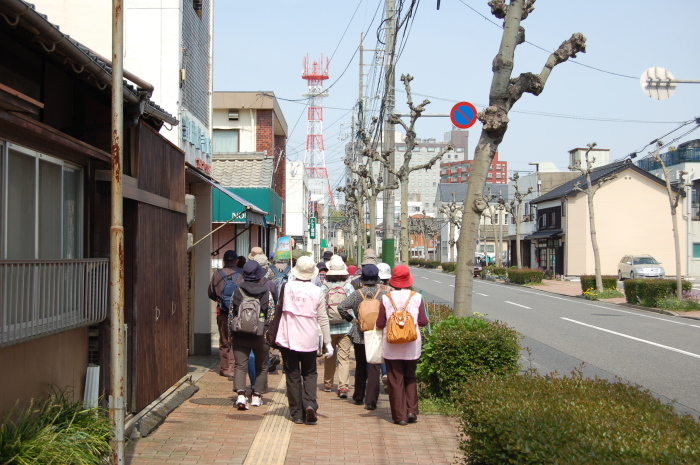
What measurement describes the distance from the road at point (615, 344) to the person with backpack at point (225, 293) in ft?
14.2

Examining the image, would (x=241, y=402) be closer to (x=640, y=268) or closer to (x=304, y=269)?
(x=304, y=269)

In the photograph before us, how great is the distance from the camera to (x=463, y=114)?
1366 centimetres

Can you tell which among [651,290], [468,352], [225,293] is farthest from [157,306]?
[651,290]

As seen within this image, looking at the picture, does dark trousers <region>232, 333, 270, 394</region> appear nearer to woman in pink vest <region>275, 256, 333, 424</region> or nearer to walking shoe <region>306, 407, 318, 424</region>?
woman in pink vest <region>275, 256, 333, 424</region>

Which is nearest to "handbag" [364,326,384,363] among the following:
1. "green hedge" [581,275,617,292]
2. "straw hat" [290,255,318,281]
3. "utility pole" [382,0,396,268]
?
"straw hat" [290,255,318,281]

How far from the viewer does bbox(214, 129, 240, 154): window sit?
29125 millimetres

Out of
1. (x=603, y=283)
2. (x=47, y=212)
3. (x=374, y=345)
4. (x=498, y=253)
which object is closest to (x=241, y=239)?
(x=374, y=345)

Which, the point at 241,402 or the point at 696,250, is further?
the point at 696,250

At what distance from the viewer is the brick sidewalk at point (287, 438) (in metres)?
6.58

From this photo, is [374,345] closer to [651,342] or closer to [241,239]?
[651,342]

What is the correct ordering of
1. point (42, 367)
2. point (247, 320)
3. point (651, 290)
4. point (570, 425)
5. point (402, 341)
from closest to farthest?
1. point (570, 425)
2. point (42, 367)
3. point (402, 341)
4. point (247, 320)
5. point (651, 290)

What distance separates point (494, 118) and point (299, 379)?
4.00 metres

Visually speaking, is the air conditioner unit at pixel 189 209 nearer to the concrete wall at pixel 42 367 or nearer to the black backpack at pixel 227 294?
the black backpack at pixel 227 294

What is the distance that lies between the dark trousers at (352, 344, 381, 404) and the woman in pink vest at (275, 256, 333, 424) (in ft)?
3.13
